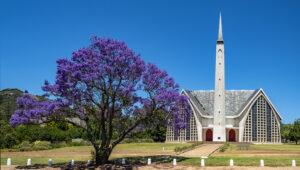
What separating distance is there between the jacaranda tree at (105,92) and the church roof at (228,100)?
131ft

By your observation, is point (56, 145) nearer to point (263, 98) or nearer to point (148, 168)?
point (148, 168)

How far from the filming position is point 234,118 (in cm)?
6303

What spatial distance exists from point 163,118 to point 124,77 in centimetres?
511

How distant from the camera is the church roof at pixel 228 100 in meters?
64.8

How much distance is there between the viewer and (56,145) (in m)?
48.3

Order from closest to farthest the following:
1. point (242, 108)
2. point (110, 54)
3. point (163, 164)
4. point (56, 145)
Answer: point (110, 54)
point (163, 164)
point (56, 145)
point (242, 108)

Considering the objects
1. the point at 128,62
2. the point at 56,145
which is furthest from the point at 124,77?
the point at 56,145

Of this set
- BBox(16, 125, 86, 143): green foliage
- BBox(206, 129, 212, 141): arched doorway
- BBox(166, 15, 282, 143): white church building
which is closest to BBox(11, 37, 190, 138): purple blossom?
BBox(16, 125, 86, 143): green foliage

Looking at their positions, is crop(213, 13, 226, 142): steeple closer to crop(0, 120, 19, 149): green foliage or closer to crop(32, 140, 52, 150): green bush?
crop(32, 140, 52, 150): green bush

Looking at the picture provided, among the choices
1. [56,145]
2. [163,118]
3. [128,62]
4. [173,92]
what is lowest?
[56,145]

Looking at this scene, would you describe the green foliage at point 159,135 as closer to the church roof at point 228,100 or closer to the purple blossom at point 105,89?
the church roof at point 228,100

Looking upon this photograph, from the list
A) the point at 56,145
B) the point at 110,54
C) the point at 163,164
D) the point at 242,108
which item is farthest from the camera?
the point at 242,108

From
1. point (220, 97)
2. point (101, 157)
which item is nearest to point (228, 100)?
point (220, 97)

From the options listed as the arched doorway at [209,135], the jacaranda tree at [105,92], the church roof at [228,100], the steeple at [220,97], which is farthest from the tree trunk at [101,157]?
the arched doorway at [209,135]
